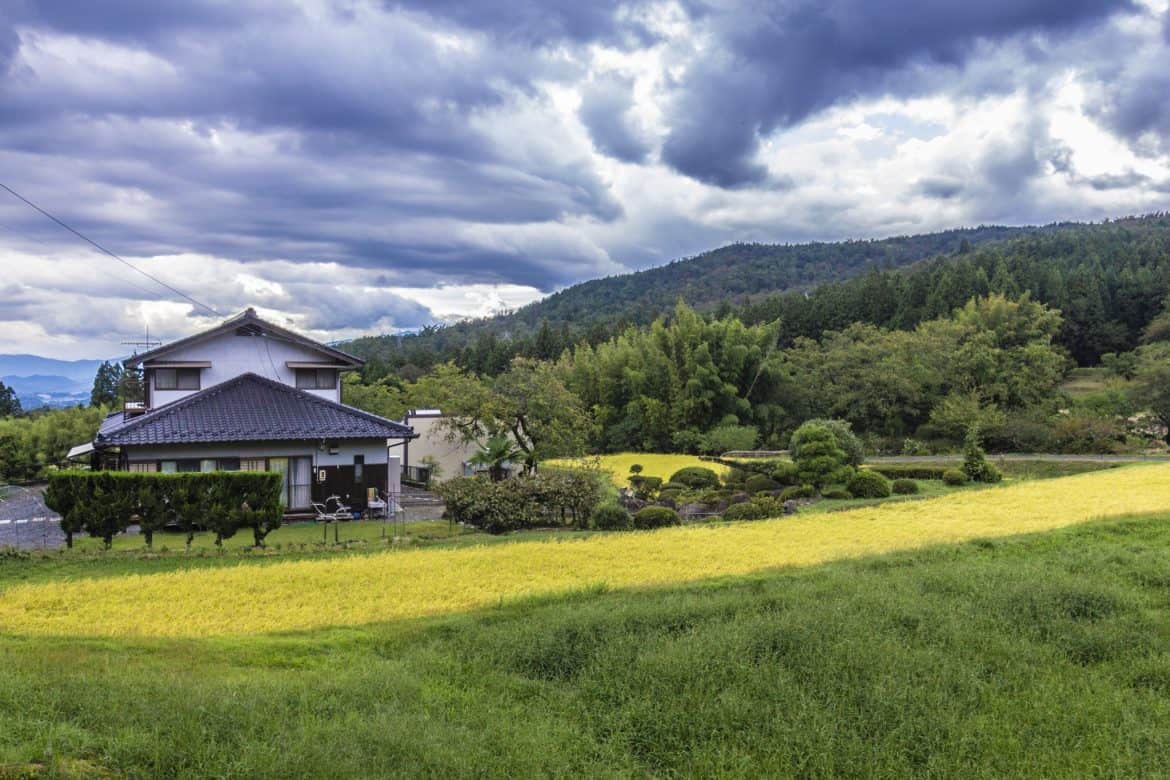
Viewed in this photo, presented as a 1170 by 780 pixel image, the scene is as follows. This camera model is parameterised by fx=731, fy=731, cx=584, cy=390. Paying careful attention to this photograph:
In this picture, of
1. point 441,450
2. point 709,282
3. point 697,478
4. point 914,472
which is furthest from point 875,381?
point 709,282

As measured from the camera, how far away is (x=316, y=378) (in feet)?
71.4

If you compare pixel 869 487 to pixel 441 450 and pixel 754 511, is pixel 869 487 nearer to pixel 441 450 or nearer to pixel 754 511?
pixel 754 511

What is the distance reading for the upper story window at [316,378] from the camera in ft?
70.4

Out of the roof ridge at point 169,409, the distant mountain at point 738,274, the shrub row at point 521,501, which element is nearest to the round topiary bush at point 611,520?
the shrub row at point 521,501

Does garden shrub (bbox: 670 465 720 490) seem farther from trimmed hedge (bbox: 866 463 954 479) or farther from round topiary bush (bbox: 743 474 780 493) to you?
trimmed hedge (bbox: 866 463 954 479)

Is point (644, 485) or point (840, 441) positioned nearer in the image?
point (840, 441)

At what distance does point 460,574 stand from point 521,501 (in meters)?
5.08

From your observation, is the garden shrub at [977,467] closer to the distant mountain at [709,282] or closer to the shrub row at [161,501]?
the shrub row at [161,501]

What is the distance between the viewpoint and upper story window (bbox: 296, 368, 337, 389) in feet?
70.4

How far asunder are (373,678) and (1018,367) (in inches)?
1466

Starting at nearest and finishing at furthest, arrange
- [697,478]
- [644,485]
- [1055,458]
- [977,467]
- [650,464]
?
[977,467] < [644,485] < [697,478] < [1055,458] < [650,464]

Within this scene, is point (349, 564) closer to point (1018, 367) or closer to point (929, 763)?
point (929, 763)

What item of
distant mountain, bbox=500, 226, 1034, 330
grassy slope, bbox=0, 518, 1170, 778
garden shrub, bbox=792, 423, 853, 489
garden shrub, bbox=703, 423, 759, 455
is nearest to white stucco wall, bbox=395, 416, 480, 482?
garden shrub, bbox=703, 423, 759, 455

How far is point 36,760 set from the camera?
345cm
